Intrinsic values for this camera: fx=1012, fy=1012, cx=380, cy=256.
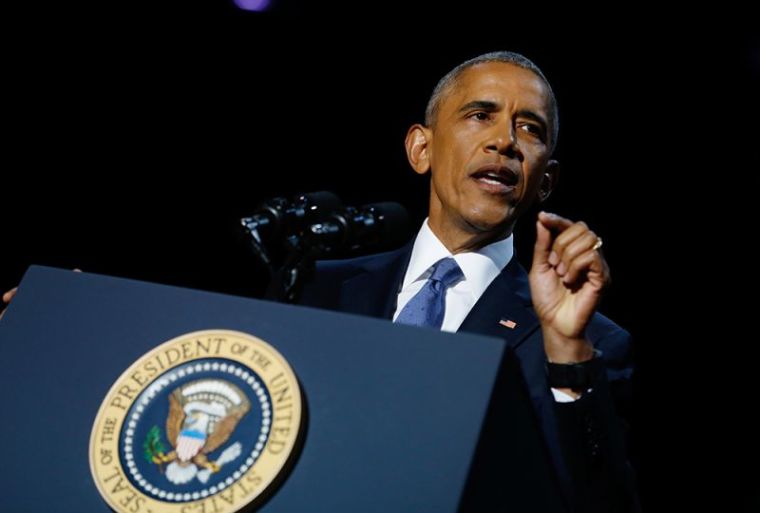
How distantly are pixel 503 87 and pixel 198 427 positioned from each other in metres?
1.41

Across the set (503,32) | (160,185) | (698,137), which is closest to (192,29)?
(160,185)

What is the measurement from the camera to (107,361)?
1500 millimetres

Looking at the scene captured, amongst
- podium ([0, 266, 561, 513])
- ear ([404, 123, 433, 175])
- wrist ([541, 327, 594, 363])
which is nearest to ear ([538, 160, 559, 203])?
ear ([404, 123, 433, 175])

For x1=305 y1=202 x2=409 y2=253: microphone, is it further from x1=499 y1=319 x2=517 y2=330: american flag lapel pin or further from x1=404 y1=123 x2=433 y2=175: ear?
x1=404 y1=123 x2=433 y2=175: ear

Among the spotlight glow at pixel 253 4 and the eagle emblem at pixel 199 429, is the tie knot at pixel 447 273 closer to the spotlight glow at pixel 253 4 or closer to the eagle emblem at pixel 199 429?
the eagle emblem at pixel 199 429

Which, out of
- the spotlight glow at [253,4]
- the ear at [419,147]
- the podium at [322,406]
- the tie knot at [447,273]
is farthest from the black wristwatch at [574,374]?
the spotlight glow at [253,4]

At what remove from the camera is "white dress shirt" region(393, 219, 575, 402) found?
2.31 metres

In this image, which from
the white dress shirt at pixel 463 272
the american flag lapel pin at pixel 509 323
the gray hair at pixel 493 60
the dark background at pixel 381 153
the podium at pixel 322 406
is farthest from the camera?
the dark background at pixel 381 153

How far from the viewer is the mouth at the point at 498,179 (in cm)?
239

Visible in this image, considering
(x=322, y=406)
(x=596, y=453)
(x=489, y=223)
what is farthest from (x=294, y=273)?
(x=489, y=223)

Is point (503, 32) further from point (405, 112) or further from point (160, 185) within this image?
point (160, 185)

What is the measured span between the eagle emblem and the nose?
1.21 metres

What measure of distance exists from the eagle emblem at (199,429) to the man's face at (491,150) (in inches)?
45.8

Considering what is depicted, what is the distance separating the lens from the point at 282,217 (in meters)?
1.73
